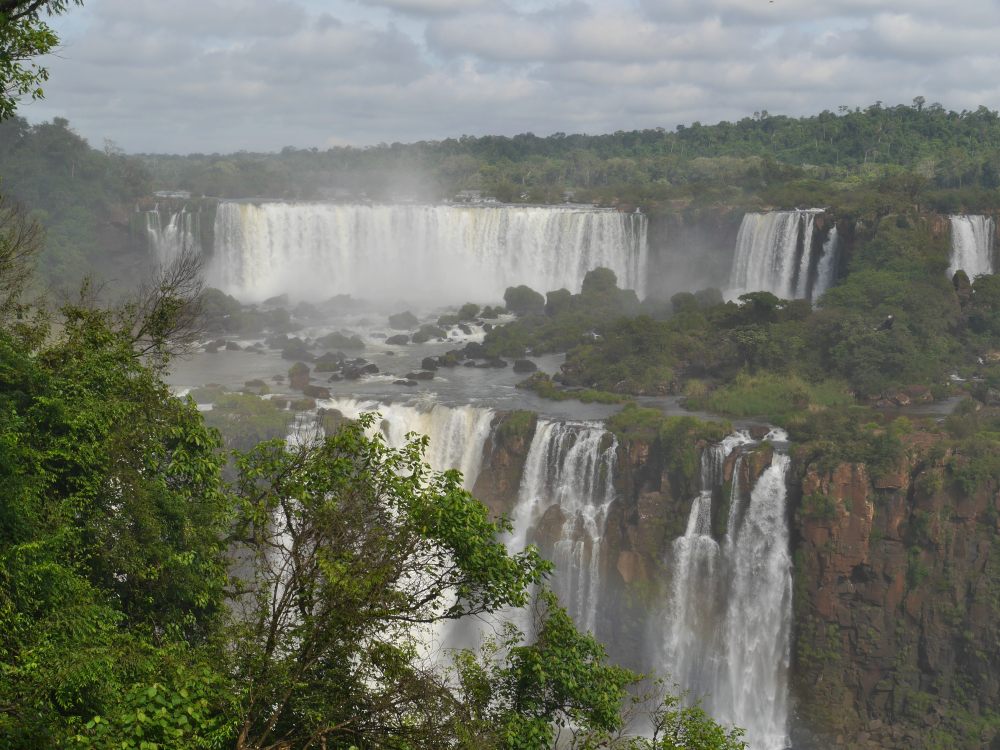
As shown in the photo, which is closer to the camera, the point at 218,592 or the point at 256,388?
the point at 218,592

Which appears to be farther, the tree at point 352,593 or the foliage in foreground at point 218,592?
the tree at point 352,593

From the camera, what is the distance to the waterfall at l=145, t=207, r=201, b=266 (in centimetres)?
4559

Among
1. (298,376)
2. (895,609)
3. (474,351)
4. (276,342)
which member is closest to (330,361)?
(298,376)

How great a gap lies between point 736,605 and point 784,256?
60.9 ft

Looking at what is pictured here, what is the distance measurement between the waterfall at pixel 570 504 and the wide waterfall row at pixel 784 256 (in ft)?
51.4

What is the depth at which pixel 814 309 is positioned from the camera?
33188 millimetres

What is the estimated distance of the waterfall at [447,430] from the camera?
24.3 metres

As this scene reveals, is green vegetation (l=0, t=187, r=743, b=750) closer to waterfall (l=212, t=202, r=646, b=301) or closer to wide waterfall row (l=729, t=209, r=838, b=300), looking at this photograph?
wide waterfall row (l=729, t=209, r=838, b=300)

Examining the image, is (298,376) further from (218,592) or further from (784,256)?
(218,592)

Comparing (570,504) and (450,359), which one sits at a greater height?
(450,359)

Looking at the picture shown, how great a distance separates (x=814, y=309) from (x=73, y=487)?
27.4 meters

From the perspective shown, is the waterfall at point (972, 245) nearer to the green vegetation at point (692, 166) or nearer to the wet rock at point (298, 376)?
the green vegetation at point (692, 166)

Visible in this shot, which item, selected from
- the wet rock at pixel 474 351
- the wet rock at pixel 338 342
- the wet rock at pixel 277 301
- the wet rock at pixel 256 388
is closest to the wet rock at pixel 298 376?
the wet rock at pixel 256 388

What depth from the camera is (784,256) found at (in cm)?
3678
